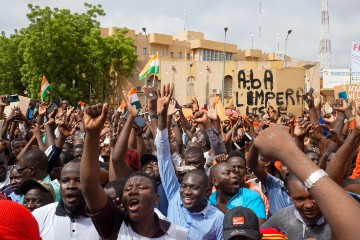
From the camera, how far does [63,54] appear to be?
30641mm

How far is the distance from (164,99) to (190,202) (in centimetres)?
128

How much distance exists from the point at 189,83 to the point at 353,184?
3664 cm

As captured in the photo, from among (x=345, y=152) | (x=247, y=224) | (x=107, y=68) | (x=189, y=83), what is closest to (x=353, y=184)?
(x=345, y=152)

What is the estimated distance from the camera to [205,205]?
12.6 feet

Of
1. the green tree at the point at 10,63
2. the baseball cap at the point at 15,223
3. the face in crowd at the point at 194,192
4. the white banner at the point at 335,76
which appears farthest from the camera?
the white banner at the point at 335,76

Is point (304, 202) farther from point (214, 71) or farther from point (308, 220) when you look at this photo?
point (214, 71)

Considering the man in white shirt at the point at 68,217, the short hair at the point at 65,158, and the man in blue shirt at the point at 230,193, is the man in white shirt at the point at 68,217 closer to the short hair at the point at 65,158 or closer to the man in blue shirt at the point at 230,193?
the man in blue shirt at the point at 230,193

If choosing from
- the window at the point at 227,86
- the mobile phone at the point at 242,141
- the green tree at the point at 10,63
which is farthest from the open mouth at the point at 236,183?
the window at the point at 227,86

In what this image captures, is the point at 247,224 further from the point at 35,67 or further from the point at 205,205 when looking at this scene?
the point at 35,67

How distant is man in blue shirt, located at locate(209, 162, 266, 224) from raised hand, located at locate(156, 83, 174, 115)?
76 cm

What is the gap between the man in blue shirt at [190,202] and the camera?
12.1ft

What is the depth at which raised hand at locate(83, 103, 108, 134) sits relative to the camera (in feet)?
8.89

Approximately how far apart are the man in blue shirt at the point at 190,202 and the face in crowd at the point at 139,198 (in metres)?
0.76

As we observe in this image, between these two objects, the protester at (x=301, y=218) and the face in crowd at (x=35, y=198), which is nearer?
the protester at (x=301, y=218)
